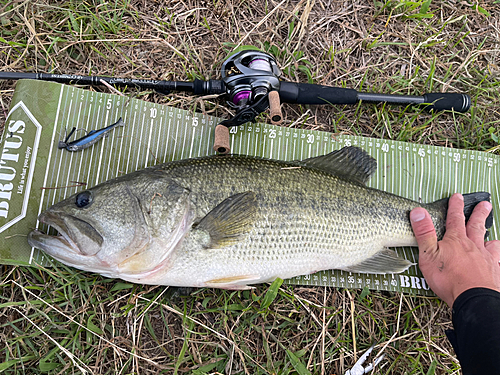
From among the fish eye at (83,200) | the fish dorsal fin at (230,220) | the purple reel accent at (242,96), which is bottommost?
the fish dorsal fin at (230,220)

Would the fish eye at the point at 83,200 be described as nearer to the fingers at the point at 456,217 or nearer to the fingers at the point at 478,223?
the fingers at the point at 456,217

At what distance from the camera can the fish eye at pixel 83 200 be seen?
2.20 m

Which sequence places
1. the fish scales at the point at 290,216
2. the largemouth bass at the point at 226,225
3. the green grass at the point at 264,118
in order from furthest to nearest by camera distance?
the green grass at the point at 264,118 → the fish scales at the point at 290,216 → the largemouth bass at the point at 226,225

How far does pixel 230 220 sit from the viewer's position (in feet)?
7.37

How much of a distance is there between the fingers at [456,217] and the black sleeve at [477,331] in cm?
52

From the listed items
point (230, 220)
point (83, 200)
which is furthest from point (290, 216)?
point (83, 200)

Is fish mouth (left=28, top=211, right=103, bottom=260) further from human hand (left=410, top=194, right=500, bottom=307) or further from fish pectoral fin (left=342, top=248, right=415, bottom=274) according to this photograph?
human hand (left=410, top=194, right=500, bottom=307)

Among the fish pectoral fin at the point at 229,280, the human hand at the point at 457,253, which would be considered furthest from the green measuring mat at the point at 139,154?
the fish pectoral fin at the point at 229,280

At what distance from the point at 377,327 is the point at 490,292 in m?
0.95

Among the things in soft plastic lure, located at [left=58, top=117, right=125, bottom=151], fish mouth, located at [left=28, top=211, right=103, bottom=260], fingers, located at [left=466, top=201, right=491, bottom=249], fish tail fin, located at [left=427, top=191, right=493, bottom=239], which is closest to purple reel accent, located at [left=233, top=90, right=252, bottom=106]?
soft plastic lure, located at [left=58, top=117, right=125, bottom=151]

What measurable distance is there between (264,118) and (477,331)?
96.0 inches

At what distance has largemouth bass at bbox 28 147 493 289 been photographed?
216cm

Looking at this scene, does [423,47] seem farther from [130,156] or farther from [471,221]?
[130,156]

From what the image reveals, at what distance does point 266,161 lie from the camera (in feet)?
8.39
